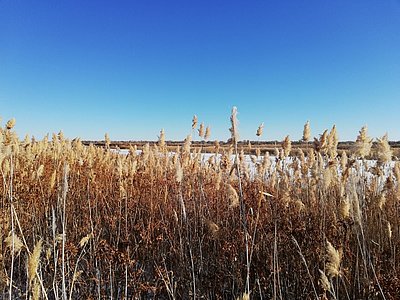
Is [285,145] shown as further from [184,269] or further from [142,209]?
[184,269]

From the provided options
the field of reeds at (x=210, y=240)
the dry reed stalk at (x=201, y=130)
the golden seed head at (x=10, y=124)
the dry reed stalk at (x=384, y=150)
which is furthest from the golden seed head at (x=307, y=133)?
the golden seed head at (x=10, y=124)

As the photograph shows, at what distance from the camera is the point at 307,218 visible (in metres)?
3.23

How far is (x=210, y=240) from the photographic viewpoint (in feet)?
10.6

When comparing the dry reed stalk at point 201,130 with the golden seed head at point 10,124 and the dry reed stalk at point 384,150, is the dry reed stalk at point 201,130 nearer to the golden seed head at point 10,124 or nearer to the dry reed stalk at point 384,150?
the dry reed stalk at point 384,150

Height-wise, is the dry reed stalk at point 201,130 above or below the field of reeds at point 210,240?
above

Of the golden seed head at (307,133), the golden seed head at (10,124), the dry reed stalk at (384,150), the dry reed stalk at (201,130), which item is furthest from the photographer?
the dry reed stalk at (201,130)

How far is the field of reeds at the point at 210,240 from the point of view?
1.99m

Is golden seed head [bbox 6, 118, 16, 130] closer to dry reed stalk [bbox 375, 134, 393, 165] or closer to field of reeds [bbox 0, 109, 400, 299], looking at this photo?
field of reeds [bbox 0, 109, 400, 299]

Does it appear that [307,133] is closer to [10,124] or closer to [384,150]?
[384,150]

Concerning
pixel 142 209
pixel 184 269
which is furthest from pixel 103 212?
pixel 184 269

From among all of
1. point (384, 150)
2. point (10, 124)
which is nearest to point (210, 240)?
point (384, 150)

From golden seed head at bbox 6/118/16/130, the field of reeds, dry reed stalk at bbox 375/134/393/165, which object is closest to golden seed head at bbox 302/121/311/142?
the field of reeds

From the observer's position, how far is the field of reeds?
6.54 ft

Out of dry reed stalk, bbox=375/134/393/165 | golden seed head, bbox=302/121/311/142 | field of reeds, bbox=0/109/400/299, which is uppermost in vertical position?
golden seed head, bbox=302/121/311/142
